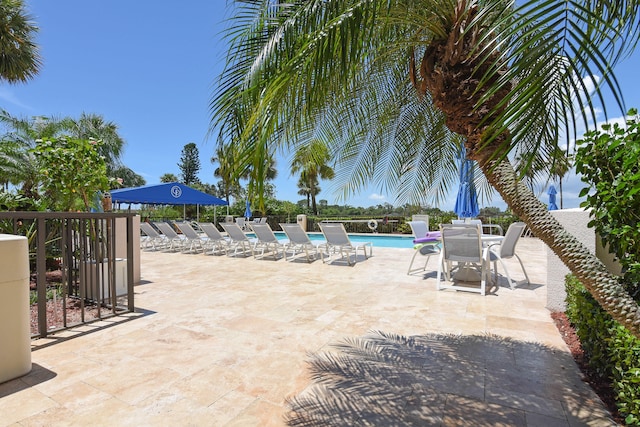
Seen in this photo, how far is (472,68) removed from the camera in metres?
1.76

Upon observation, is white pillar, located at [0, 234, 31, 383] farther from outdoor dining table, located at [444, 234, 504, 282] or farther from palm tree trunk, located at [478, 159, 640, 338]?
outdoor dining table, located at [444, 234, 504, 282]

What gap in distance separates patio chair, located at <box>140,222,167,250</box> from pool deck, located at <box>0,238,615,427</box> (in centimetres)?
723

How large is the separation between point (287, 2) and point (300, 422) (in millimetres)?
2424

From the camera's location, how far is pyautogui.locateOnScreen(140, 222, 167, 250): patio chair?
1146 centimetres

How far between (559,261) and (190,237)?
31.1 ft

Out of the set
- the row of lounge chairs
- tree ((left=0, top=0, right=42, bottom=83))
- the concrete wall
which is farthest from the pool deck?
tree ((left=0, top=0, right=42, bottom=83))

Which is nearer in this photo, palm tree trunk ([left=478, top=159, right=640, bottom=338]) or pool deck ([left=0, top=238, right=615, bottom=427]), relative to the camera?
palm tree trunk ([left=478, top=159, right=640, bottom=338])

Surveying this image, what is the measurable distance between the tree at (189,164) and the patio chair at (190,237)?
38.2 metres

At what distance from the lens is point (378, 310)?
4.22 meters

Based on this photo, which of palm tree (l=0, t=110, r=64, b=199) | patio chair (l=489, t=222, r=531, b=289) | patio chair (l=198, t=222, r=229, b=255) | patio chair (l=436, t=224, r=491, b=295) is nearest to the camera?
patio chair (l=436, t=224, r=491, b=295)

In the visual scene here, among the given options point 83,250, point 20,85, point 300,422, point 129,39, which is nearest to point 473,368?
point 300,422

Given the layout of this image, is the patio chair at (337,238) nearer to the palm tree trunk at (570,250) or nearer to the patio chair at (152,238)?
the palm tree trunk at (570,250)

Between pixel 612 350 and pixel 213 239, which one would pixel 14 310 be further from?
pixel 213 239

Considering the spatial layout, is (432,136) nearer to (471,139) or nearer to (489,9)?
(471,139)
